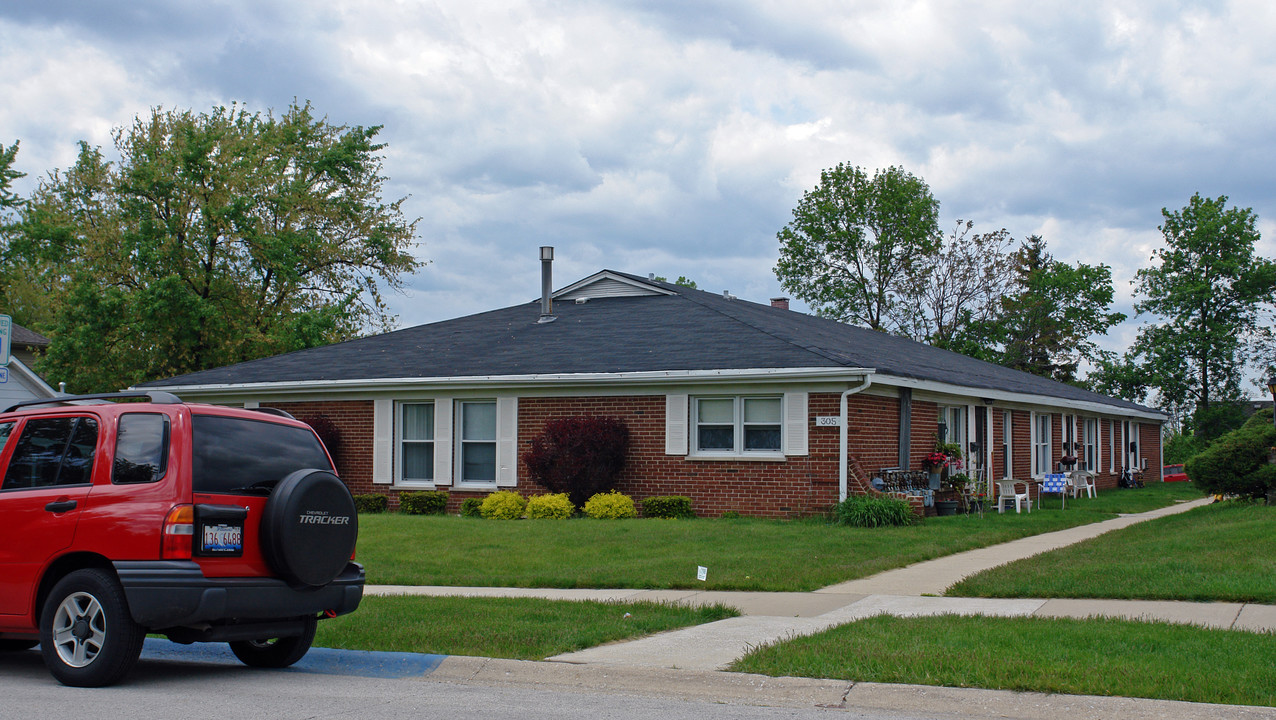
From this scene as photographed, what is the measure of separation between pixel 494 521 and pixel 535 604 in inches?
370

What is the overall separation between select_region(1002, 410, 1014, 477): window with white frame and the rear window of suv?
21.0m

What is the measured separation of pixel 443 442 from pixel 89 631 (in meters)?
15.1

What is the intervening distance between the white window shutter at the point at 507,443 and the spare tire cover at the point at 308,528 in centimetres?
1375

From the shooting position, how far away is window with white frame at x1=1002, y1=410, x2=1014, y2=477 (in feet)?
86.0

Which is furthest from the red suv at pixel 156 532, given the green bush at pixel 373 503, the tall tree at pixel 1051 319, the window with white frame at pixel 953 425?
the tall tree at pixel 1051 319

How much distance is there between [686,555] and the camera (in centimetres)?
1442

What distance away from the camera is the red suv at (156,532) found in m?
7.11

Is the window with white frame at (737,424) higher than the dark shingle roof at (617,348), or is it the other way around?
the dark shingle roof at (617,348)

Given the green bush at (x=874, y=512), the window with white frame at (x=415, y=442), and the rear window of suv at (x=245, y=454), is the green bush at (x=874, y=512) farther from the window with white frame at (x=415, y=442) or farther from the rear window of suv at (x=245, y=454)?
the rear window of suv at (x=245, y=454)

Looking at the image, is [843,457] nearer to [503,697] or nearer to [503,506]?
[503,506]

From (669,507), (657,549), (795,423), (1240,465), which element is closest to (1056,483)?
(1240,465)

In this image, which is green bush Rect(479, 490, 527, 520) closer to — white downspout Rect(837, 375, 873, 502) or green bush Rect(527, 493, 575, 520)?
green bush Rect(527, 493, 575, 520)

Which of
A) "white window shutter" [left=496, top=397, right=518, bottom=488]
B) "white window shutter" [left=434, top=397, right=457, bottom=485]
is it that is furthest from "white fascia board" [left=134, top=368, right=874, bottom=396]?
"white window shutter" [left=434, top=397, right=457, bottom=485]

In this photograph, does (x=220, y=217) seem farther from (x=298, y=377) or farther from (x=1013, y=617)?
(x=1013, y=617)
